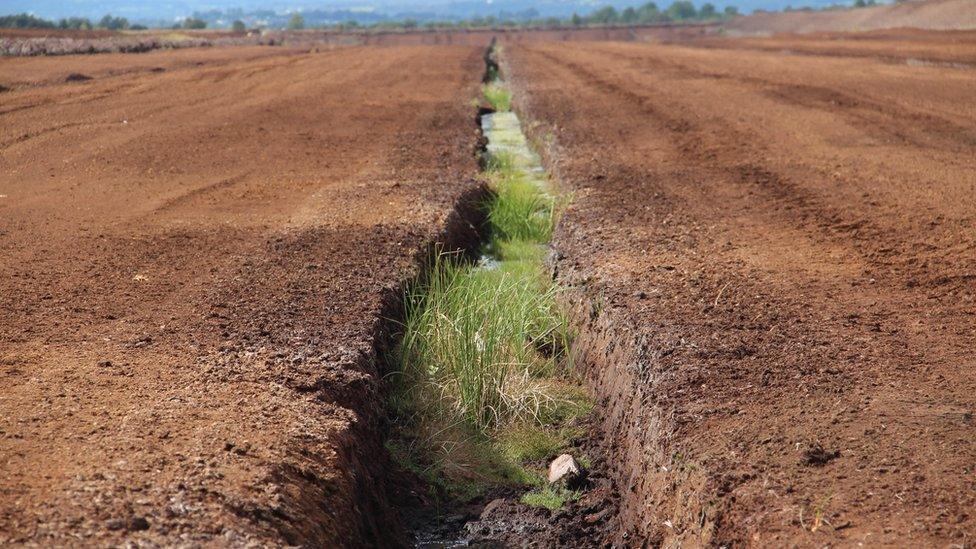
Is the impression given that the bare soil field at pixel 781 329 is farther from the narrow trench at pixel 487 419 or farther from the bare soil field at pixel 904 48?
the bare soil field at pixel 904 48

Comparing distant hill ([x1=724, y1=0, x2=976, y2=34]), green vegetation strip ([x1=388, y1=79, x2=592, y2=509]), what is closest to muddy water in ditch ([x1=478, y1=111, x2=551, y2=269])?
green vegetation strip ([x1=388, y1=79, x2=592, y2=509])

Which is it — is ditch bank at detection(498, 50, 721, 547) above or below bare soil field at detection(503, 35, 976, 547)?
below

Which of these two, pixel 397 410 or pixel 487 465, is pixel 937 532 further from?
pixel 397 410

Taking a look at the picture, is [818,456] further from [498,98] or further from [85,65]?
[85,65]

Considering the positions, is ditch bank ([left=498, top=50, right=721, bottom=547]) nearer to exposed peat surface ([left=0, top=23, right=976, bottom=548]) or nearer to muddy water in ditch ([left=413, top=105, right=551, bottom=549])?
exposed peat surface ([left=0, top=23, right=976, bottom=548])

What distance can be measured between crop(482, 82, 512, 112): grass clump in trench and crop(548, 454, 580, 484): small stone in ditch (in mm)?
15246

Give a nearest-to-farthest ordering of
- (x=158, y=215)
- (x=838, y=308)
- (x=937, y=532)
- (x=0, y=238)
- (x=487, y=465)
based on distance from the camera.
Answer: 1. (x=937, y=532)
2. (x=487, y=465)
3. (x=838, y=308)
4. (x=0, y=238)
5. (x=158, y=215)

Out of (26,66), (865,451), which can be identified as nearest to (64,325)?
(865,451)

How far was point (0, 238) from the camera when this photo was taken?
8414 millimetres

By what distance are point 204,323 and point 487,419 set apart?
1.73m

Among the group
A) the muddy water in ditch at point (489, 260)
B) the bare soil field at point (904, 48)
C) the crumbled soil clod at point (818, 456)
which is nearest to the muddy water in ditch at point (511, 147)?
the muddy water in ditch at point (489, 260)

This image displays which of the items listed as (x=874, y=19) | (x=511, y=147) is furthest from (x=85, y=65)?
(x=874, y=19)

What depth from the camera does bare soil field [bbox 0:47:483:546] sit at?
4.13 meters

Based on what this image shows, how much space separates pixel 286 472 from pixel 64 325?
2.40m
